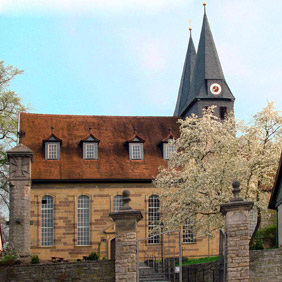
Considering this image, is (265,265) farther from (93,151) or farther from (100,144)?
(100,144)

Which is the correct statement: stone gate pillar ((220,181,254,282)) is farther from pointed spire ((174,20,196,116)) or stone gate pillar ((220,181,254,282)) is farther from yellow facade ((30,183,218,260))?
pointed spire ((174,20,196,116))

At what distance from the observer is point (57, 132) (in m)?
40.8

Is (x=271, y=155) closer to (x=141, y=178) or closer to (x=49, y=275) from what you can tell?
(x=141, y=178)

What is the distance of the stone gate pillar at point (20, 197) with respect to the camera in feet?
114

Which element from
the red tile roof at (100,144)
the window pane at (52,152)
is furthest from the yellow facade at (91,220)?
the window pane at (52,152)

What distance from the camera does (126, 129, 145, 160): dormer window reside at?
40.3m

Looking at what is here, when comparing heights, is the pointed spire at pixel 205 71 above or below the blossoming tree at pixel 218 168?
above

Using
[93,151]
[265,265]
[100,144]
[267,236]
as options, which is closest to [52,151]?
[93,151]

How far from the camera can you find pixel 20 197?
115 feet

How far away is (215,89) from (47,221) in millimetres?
15056

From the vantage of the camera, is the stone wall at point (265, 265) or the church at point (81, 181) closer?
the stone wall at point (265, 265)

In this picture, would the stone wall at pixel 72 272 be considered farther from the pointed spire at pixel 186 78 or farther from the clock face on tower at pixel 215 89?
the pointed spire at pixel 186 78

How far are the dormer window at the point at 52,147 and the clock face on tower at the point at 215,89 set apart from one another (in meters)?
11.5

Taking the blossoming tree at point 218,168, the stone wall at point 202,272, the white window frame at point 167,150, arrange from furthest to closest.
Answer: the white window frame at point 167,150, the blossoming tree at point 218,168, the stone wall at point 202,272
